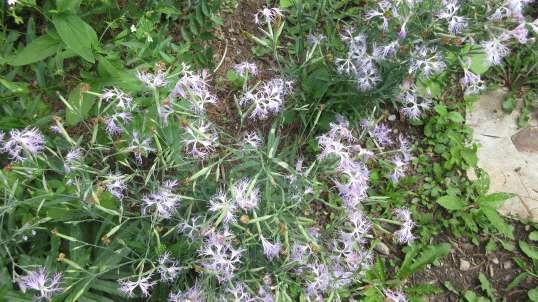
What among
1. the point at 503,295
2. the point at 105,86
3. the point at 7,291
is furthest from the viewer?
the point at 503,295

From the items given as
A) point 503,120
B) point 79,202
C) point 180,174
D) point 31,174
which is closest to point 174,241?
point 180,174

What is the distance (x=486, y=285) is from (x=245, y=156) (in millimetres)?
1708

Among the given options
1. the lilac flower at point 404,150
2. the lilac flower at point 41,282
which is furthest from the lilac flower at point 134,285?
the lilac flower at point 404,150

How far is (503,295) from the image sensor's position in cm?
315

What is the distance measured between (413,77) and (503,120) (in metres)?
1.01

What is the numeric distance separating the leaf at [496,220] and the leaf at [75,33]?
7.49 feet

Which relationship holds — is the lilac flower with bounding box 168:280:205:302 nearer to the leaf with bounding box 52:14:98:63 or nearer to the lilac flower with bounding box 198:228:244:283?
the lilac flower with bounding box 198:228:244:283

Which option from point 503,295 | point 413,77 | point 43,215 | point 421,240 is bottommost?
point 503,295

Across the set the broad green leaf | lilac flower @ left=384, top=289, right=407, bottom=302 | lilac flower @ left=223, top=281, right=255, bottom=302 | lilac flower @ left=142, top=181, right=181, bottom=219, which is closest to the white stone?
lilac flower @ left=384, top=289, right=407, bottom=302

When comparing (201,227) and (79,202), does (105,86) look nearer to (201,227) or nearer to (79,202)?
(79,202)

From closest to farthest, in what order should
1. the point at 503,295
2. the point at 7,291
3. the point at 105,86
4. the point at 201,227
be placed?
the point at 201,227 → the point at 7,291 → the point at 105,86 → the point at 503,295

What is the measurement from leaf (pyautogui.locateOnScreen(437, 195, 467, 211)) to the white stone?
0.24 meters

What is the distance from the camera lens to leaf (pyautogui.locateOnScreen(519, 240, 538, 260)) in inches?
125

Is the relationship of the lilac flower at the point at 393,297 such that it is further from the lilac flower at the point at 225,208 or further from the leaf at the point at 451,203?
the lilac flower at the point at 225,208
